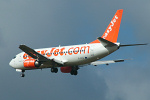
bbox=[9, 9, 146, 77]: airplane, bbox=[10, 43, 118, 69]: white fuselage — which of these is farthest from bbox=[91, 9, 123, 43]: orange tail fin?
bbox=[10, 43, 118, 69]: white fuselage

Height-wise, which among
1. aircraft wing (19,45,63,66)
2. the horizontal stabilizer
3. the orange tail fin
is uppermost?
the orange tail fin

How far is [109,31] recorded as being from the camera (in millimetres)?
72250

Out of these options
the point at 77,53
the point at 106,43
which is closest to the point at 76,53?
the point at 77,53

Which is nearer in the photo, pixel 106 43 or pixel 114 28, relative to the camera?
pixel 106 43

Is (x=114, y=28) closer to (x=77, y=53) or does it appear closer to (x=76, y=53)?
(x=77, y=53)

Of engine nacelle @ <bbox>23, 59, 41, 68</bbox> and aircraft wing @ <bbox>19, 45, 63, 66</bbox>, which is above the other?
aircraft wing @ <bbox>19, 45, 63, 66</bbox>

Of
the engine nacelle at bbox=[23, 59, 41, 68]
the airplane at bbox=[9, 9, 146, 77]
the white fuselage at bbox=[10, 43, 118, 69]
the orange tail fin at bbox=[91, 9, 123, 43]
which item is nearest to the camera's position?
the airplane at bbox=[9, 9, 146, 77]

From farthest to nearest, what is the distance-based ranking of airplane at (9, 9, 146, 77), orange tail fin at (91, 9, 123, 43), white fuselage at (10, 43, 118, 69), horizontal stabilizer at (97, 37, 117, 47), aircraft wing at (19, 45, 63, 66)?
orange tail fin at (91, 9, 123, 43)
aircraft wing at (19, 45, 63, 66)
white fuselage at (10, 43, 118, 69)
airplane at (9, 9, 146, 77)
horizontal stabilizer at (97, 37, 117, 47)

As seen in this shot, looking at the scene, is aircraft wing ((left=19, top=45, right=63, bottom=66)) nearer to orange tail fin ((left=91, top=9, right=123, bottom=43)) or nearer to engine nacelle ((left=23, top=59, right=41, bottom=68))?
engine nacelle ((left=23, top=59, right=41, bottom=68))

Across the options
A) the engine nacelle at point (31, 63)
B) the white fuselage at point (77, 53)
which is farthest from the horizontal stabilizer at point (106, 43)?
the engine nacelle at point (31, 63)

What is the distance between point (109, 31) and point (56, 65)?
33.1ft

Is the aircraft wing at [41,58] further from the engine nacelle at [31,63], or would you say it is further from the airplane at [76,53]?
the engine nacelle at [31,63]

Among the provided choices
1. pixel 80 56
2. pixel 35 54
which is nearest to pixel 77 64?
pixel 80 56

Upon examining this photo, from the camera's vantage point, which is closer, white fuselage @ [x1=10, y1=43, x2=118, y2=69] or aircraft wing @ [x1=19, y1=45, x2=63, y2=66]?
white fuselage @ [x1=10, y1=43, x2=118, y2=69]
